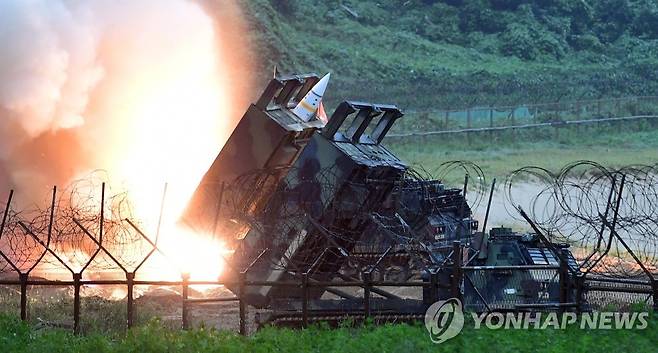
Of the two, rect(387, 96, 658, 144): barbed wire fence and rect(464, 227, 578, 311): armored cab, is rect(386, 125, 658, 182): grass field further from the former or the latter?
rect(464, 227, 578, 311): armored cab

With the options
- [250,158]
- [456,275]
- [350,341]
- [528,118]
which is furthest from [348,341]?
[528,118]

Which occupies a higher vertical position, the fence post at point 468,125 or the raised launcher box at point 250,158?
the fence post at point 468,125

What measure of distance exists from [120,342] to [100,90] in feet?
52.5

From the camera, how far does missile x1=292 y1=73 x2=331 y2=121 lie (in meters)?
22.3

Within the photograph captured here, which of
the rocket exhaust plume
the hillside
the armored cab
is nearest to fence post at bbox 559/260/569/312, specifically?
the armored cab

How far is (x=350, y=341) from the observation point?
14.2 metres

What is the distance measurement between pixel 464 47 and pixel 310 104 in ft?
132

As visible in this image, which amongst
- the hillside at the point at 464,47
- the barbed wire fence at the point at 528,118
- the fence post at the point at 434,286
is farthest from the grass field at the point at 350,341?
the hillside at the point at 464,47

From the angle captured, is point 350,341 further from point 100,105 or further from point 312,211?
point 100,105

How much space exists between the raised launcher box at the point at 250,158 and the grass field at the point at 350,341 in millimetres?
5596

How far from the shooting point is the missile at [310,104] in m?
22.3

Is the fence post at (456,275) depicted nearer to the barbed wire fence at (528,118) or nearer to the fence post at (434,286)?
the fence post at (434,286)

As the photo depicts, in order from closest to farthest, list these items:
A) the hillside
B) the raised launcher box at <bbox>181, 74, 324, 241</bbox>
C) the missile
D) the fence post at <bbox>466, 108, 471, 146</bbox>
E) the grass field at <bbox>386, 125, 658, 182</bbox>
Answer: the raised launcher box at <bbox>181, 74, 324, 241</bbox>
the missile
the grass field at <bbox>386, 125, 658, 182</bbox>
the fence post at <bbox>466, 108, 471, 146</bbox>
the hillside

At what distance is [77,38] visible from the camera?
30.3 metres
